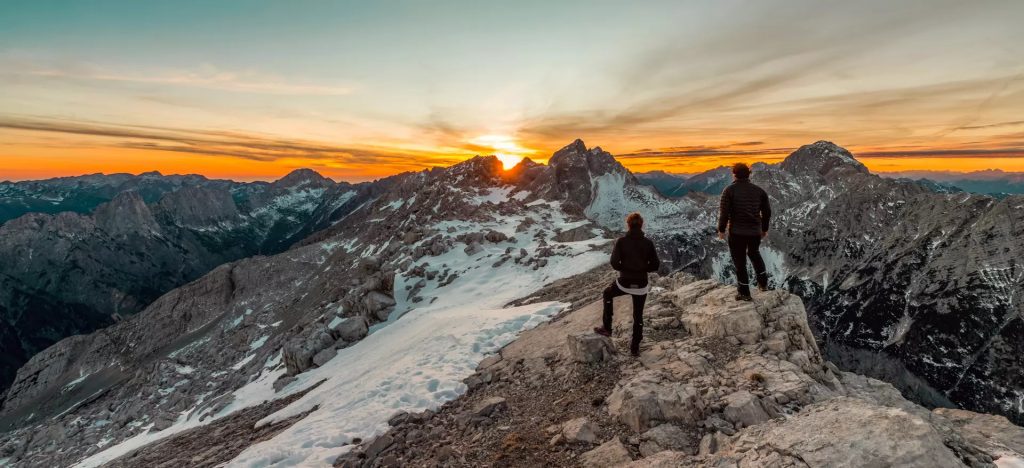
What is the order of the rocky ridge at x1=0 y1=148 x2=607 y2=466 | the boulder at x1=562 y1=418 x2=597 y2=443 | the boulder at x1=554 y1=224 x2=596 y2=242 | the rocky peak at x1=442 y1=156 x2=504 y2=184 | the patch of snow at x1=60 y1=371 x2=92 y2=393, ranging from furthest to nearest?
the rocky peak at x1=442 y1=156 x2=504 y2=184
the patch of snow at x1=60 y1=371 x2=92 y2=393
the boulder at x1=554 y1=224 x2=596 y2=242
the rocky ridge at x1=0 y1=148 x2=607 y2=466
the boulder at x1=562 y1=418 x2=597 y2=443

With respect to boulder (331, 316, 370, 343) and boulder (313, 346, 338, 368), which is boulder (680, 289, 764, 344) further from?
boulder (331, 316, 370, 343)

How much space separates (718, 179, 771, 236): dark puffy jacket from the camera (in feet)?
44.0

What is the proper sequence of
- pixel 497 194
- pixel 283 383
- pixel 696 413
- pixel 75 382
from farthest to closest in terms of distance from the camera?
pixel 497 194
pixel 75 382
pixel 283 383
pixel 696 413

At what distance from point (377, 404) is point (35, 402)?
591 ft

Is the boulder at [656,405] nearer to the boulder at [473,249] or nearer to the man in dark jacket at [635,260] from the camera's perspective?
the man in dark jacket at [635,260]

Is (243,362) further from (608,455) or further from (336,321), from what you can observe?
(608,455)

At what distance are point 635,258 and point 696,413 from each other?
4.37m

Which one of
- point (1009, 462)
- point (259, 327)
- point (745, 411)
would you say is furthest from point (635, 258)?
point (259, 327)

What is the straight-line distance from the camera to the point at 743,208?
1350 cm

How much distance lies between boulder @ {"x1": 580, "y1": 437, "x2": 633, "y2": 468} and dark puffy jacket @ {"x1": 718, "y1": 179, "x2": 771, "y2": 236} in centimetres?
706

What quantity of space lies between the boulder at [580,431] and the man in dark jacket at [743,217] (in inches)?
247

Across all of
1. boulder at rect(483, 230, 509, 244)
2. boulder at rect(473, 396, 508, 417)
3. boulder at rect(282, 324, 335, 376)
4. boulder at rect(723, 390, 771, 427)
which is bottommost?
boulder at rect(282, 324, 335, 376)

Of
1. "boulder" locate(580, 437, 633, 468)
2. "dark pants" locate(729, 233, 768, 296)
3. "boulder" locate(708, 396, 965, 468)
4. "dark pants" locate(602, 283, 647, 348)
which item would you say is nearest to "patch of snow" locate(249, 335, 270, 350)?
"dark pants" locate(602, 283, 647, 348)

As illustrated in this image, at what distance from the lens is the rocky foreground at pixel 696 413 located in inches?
290
